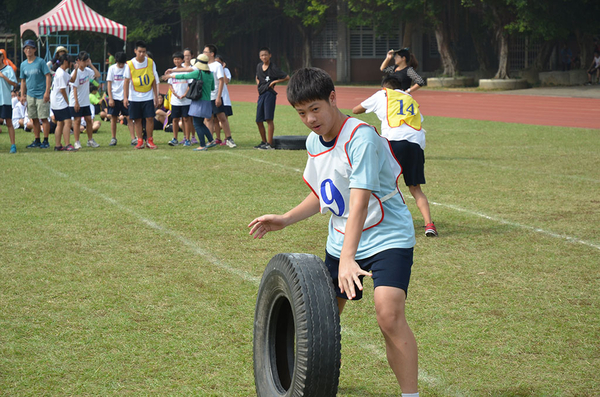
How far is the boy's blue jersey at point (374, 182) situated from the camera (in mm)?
3105

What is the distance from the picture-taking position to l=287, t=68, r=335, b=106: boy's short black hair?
122 inches

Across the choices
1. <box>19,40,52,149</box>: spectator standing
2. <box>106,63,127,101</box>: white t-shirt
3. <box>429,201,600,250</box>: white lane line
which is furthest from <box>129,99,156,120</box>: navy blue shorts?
<box>429,201,600,250</box>: white lane line

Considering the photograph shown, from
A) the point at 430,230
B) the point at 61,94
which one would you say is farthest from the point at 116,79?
the point at 430,230

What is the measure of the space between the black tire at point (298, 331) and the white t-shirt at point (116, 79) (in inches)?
485

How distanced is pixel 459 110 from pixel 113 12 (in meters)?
31.5

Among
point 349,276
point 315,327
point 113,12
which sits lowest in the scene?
point 315,327

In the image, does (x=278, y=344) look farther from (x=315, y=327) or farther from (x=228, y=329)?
(x=228, y=329)

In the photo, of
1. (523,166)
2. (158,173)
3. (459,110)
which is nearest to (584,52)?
(459,110)

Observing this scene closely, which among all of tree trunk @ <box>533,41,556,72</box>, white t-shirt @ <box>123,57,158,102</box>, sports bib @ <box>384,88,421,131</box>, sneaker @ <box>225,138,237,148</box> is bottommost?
sneaker @ <box>225,138,237,148</box>

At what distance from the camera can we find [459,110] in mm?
24766

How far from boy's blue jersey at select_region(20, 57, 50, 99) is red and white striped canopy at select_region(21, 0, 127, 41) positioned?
14.3m

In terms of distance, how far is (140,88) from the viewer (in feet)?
46.0

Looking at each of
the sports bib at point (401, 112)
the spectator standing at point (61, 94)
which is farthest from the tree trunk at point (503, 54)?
the sports bib at point (401, 112)

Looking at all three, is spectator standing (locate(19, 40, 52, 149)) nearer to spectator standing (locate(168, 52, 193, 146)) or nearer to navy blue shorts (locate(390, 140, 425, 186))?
spectator standing (locate(168, 52, 193, 146))
